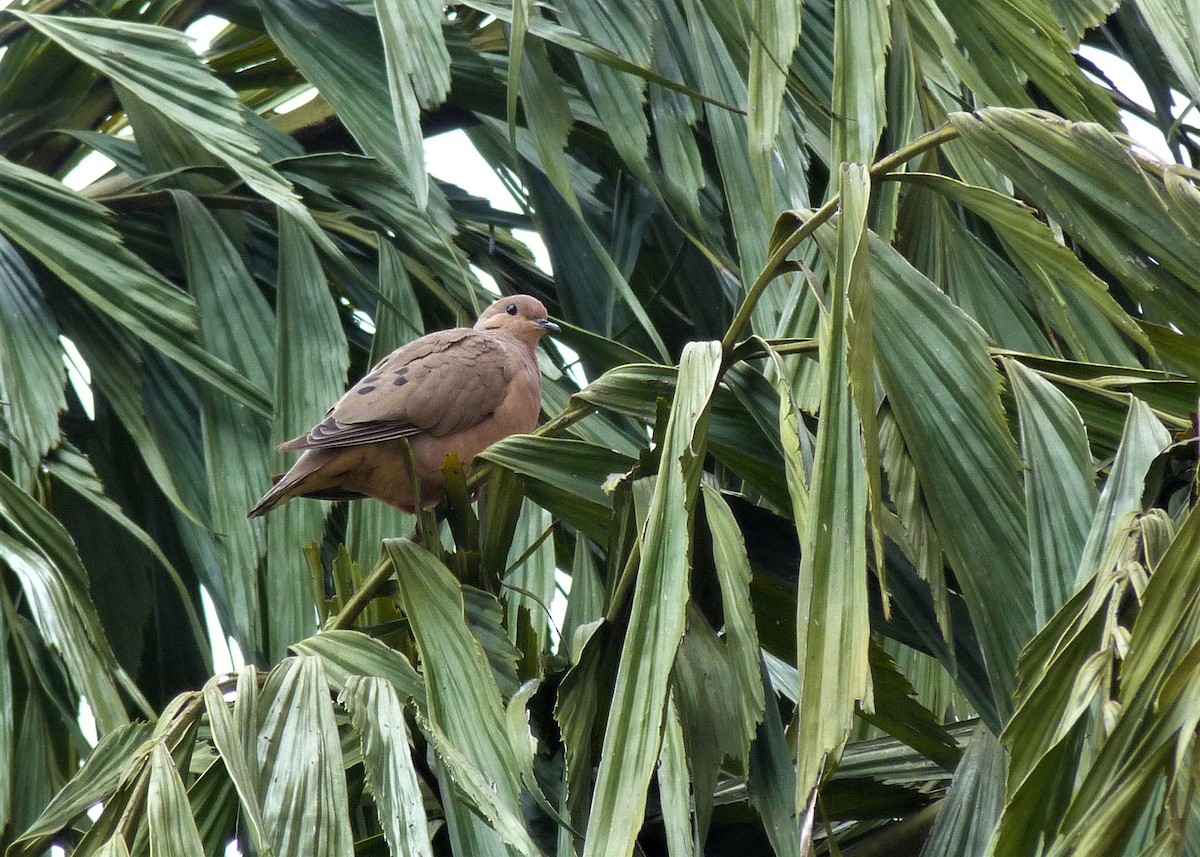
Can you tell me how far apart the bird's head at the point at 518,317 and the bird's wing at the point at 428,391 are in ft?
0.22

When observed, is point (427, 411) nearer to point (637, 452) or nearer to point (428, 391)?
point (428, 391)

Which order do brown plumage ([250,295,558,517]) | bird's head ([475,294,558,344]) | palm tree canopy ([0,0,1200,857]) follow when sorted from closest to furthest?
palm tree canopy ([0,0,1200,857]) < brown plumage ([250,295,558,517]) < bird's head ([475,294,558,344])

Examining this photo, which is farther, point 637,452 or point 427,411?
point 427,411

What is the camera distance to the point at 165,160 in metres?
3.80

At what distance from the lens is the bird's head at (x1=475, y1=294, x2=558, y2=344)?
371cm

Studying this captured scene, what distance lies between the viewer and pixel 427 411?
3547 mm

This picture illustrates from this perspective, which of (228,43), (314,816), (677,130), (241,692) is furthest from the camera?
(228,43)

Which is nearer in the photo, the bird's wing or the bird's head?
the bird's wing

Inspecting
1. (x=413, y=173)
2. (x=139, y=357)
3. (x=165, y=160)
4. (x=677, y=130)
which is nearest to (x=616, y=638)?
(x=413, y=173)

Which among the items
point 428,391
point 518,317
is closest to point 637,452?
point 428,391

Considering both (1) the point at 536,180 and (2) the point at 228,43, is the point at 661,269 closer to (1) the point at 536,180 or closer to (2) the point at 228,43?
(1) the point at 536,180

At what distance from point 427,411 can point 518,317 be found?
1.45 ft

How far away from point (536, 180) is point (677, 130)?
0.50 meters

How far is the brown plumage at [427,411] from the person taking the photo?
10.6 ft
